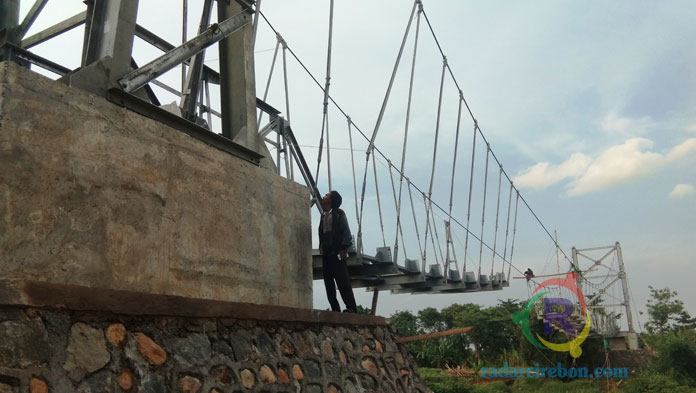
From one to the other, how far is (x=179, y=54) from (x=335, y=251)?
94.0 inches

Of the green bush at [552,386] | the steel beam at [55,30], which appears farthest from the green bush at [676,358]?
the steel beam at [55,30]

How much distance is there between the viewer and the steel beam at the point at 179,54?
122 inches

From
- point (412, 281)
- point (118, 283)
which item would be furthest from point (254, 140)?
point (412, 281)

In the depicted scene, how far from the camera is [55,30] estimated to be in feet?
16.7

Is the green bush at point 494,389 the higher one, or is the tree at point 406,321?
the tree at point 406,321

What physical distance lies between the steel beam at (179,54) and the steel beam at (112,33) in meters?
0.08

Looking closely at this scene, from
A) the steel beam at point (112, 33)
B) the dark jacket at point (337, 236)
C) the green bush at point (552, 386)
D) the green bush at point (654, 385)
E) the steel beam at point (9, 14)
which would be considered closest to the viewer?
the steel beam at point (112, 33)

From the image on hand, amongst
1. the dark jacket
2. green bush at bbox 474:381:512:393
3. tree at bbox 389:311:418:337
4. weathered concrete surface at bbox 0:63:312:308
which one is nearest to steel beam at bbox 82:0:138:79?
weathered concrete surface at bbox 0:63:312:308

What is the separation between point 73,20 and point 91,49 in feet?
7.38

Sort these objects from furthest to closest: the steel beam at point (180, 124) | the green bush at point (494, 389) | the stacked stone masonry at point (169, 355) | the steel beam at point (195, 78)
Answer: the green bush at point (494, 389), the steel beam at point (195, 78), the steel beam at point (180, 124), the stacked stone masonry at point (169, 355)

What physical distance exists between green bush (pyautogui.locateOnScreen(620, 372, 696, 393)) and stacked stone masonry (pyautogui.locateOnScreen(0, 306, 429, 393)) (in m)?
15.8

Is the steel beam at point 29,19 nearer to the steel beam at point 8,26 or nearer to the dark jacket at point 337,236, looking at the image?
the steel beam at point 8,26

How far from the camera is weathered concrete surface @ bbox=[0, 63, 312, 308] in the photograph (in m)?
2.39

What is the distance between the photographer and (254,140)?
421 centimetres
